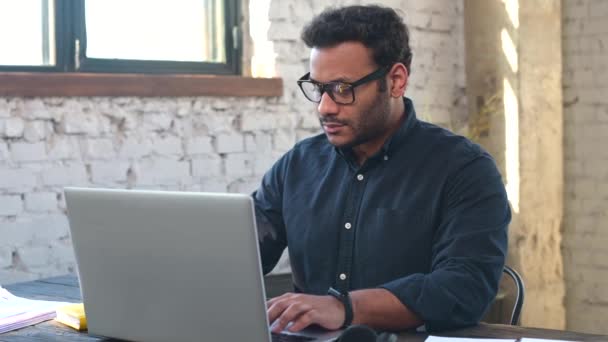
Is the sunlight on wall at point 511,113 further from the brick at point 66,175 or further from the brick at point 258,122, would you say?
the brick at point 66,175

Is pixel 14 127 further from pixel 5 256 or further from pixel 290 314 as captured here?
pixel 290 314

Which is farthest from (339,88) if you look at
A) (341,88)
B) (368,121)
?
(368,121)

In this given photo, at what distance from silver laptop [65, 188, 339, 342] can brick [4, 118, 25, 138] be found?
1341 millimetres

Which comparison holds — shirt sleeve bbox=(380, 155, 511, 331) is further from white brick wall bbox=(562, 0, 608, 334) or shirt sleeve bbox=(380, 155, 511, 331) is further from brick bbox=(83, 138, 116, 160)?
white brick wall bbox=(562, 0, 608, 334)

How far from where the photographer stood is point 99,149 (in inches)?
133

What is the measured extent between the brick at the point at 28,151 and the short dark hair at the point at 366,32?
4.04 feet

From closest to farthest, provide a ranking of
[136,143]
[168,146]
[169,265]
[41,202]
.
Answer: [169,265]
[41,202]
[136,143]
[168,146]

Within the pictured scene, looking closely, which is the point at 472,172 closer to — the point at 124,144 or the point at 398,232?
the point at 398,232

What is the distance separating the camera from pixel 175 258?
172 cm

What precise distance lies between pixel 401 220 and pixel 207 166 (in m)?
1.57

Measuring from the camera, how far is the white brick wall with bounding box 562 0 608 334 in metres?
4.56

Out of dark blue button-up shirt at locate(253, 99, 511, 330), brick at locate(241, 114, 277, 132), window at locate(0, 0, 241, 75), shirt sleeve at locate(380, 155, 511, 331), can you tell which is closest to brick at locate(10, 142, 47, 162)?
window at locate(0, 0, 241, 75)

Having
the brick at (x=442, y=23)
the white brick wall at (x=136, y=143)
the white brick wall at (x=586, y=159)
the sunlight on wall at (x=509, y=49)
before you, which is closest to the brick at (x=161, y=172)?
the white brick wall at (x=136, y=143)

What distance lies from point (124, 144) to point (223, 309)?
1872 mm
